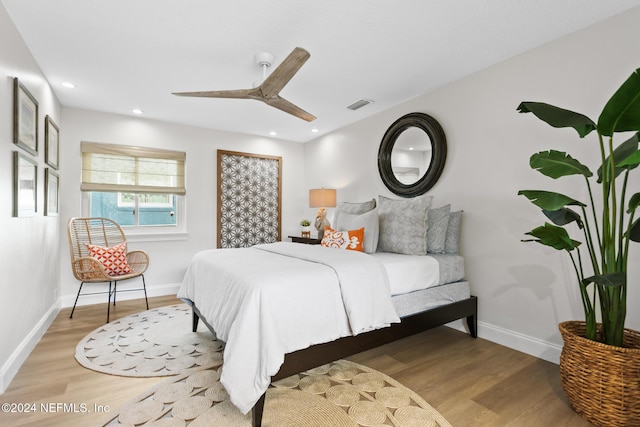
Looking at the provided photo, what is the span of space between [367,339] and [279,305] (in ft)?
2.51

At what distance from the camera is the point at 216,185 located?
467 cm

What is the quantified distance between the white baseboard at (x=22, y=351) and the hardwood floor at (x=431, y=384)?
47 mm

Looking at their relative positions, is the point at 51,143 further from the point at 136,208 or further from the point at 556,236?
the point at 556,236

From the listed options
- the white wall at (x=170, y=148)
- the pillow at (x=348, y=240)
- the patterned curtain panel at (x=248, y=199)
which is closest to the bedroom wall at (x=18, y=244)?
the white wall at (x=170, y=148)

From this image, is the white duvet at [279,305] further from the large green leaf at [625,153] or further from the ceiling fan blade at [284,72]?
the large green leaf at [625,153]

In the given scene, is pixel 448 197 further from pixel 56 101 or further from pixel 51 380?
pixel 56 101

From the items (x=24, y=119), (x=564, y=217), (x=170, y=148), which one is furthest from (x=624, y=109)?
(x=170, y=148)

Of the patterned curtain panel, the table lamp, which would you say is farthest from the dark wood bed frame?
the table lamp

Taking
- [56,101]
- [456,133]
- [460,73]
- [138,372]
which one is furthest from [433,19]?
[56,101]

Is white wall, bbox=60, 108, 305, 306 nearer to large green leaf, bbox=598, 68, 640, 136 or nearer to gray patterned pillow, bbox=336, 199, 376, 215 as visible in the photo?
gray patterned pillow, bbox=336, 199, 376, 215

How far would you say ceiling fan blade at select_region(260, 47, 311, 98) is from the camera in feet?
Result: 6.16

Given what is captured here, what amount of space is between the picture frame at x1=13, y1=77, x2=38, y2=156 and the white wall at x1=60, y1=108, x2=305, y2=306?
4.61ft

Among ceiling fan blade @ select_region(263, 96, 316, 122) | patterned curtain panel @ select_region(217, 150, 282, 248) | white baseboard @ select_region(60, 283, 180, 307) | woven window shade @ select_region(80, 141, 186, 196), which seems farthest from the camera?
patterned curtain panel @ select_region(217, 150, 282, 248)

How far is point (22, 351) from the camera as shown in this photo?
2238 millimetres
